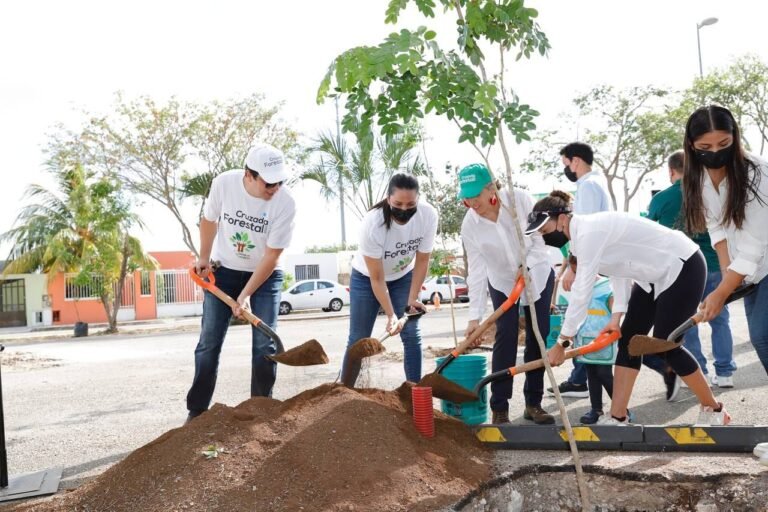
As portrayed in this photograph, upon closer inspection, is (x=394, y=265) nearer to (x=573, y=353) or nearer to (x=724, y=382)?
(x=573, y=353)

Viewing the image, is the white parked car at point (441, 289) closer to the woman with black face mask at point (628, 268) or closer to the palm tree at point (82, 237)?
the palm tree at point (82, 237)

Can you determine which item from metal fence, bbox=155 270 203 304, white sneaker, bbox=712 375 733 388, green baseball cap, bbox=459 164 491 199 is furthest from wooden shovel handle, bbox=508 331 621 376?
metal fence, bbox=155 270 203 304

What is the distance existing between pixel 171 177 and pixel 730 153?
19.7m

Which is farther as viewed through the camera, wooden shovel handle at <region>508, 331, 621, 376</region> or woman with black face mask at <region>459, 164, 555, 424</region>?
woman with black face mask at <region>459, 164, 555, 424</region>

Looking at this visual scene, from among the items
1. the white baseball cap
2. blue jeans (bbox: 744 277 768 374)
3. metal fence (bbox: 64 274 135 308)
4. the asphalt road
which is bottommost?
the asphalt road

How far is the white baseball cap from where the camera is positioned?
4.20 m

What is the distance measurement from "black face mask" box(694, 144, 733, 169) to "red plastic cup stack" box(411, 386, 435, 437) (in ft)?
5.82

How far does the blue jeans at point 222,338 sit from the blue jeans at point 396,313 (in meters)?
0.57

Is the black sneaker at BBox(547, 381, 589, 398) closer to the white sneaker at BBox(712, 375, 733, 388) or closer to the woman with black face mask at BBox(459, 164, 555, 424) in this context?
the white sneaker at BBox(712, 375, 733, 388)

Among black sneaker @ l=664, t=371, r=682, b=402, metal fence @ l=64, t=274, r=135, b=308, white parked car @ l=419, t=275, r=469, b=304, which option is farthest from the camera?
metal fence @ l=64, t=274, r=135, b=308

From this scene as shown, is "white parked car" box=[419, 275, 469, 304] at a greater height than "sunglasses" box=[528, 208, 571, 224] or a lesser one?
lesser

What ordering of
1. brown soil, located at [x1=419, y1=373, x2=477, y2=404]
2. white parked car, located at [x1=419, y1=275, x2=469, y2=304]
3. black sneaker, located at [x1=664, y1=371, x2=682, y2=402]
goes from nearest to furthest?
1. brown soil, located at [x1=419, y1=373, x2=477, y2=404]
2. black sneaker, located at [x1=664, y1=371, x2=682, y2=402]
3. white parked car, located at [x1=419, y1=275, x2=469, y2=304]

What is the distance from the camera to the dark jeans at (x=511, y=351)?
4.36 metres

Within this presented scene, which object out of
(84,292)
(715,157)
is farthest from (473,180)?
(84,292)
